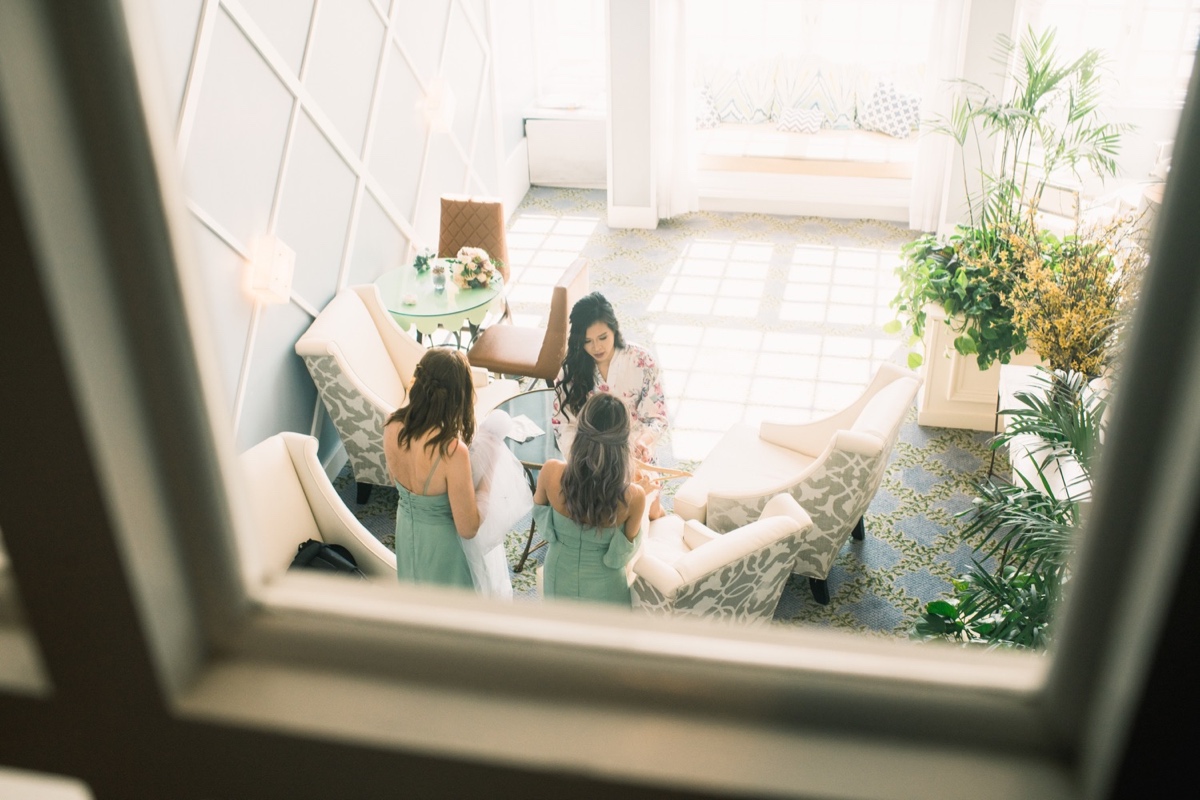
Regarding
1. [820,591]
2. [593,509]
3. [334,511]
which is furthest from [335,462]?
[820,591]

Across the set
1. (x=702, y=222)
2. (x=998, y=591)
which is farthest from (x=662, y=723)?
(x=702, y=222)

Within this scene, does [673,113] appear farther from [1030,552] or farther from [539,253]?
[1030,552]

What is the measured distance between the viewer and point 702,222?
8766 mm

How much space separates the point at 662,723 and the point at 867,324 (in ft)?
21.9

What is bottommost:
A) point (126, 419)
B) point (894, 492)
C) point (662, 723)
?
point (894, 492)

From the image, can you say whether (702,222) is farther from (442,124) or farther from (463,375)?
(463,375)

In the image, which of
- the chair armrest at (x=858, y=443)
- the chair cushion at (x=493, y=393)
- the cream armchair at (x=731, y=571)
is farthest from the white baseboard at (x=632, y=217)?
the cream armchair at (x=731, y=571)

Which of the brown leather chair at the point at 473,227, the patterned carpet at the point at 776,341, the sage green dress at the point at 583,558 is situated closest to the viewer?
the sage green dress at the point at 583,558

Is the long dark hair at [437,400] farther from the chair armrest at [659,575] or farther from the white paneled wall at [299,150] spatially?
the chair armrest at [659,575]

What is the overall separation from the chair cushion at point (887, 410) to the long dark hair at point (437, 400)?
1.75 meters

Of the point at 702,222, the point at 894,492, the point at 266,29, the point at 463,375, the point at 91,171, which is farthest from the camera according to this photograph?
the point at 702,222

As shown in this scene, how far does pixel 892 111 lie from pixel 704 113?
68.0 inches

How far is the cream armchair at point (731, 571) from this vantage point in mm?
3602

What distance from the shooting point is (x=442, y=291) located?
19.7ft
